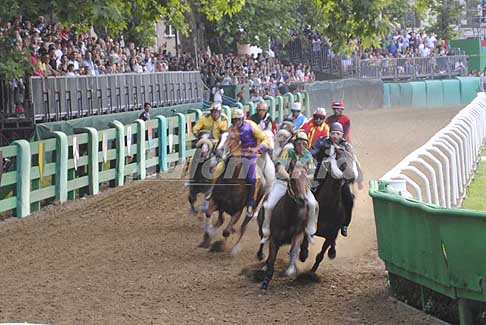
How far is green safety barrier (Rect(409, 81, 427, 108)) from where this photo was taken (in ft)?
141

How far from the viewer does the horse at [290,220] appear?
10.3 m

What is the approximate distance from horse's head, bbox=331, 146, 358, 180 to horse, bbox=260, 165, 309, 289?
421 mm

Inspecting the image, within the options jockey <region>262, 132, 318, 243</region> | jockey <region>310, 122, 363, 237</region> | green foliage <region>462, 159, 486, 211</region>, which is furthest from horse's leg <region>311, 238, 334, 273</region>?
green foliage <region>462, 159, 486, 211</region>

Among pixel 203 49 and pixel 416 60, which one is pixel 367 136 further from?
pixel 416 60

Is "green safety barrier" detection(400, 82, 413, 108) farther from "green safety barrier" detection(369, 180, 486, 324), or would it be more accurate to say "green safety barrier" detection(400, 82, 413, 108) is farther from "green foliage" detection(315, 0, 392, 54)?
"green safety barrier" detection(369, 180, 486, 324)

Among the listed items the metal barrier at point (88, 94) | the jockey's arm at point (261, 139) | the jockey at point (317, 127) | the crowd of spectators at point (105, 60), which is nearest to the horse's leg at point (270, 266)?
the jockey's arm at point (261, 139)

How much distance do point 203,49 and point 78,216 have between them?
24.5 m

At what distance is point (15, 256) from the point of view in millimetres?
12281

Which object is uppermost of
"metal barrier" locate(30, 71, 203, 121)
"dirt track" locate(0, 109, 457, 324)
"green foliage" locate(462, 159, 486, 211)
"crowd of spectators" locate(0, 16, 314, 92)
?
"crowd of spectators" locate(0, 16, 314, 92)

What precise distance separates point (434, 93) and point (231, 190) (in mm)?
31719

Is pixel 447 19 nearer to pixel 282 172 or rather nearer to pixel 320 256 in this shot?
pixel 320 256

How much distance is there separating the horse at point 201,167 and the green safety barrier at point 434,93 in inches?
1178

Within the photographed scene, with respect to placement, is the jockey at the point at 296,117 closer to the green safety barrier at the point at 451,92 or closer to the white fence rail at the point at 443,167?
the white fence rail at the point at 443,167

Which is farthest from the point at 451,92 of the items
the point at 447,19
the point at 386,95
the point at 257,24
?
the point at 447,19
